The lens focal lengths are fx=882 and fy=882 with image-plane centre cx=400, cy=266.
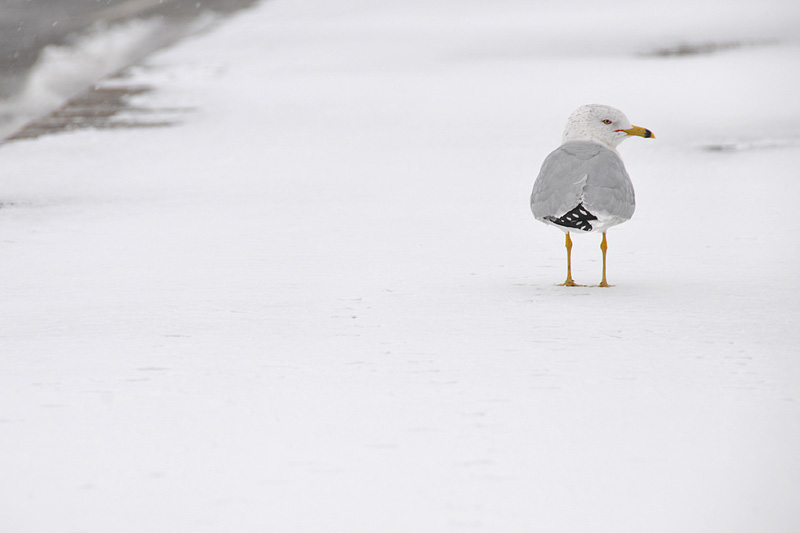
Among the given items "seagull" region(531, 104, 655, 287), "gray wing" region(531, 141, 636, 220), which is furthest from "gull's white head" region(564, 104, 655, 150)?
"gray wing" region(531, 141, 636, 220)

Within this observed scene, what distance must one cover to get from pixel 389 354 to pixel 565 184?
4.97ft

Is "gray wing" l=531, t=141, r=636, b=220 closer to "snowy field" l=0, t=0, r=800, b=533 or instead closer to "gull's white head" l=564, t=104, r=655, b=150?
"gull's white head" l=564, t=104, r=655, b=150

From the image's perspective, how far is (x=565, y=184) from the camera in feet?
14.8

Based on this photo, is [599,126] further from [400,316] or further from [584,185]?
[400,316]

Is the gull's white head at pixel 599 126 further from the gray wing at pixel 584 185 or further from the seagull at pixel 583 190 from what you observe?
the gray wing at pixel 584 185

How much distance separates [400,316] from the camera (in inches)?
164

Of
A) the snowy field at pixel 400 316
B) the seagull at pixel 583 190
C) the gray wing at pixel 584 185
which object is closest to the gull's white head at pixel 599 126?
the seagull at pixel 583 190

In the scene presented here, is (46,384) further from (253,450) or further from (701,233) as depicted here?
(701,233)

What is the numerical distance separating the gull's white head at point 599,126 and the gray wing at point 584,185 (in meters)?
0.26

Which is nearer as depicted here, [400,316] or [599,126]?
[400,316]

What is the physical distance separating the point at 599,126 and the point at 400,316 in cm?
173

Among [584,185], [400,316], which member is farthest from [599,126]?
[400,316]

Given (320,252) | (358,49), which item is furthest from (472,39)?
(320,252)

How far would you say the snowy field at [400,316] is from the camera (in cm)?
240
